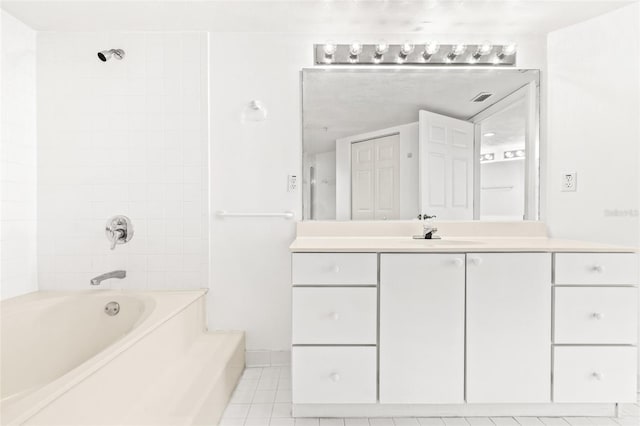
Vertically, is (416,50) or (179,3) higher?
(179,3)

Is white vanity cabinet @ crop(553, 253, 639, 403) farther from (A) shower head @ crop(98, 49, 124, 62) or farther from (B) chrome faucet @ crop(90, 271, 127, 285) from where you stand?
(A) shower head @ crop(98, 49, 124, 62)

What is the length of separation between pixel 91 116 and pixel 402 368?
223 centimetres

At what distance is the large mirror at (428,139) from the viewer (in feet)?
6.73

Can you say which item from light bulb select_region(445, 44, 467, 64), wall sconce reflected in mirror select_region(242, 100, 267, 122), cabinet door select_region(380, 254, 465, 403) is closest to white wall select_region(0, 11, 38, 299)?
wall sconce reflected in mirror select_region(242, 100, 267, 122)

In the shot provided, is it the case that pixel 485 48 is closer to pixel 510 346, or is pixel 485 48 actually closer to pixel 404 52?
pixel 404 52

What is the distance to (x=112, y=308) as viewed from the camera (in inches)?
71.6

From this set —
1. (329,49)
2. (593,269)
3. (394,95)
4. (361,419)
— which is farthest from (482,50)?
(361,419)

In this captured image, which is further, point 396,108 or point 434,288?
point 396,108

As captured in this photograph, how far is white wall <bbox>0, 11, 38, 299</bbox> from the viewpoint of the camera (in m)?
1.85

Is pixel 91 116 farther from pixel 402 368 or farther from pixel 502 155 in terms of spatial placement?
pixel 502 155

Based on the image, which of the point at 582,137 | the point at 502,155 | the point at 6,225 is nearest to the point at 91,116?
the point at 6,225

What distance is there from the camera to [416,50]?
80.9 inches

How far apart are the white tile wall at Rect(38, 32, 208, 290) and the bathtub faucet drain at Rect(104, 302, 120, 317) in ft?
0.81

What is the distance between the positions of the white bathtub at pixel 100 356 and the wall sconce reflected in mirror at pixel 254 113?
109 cm
